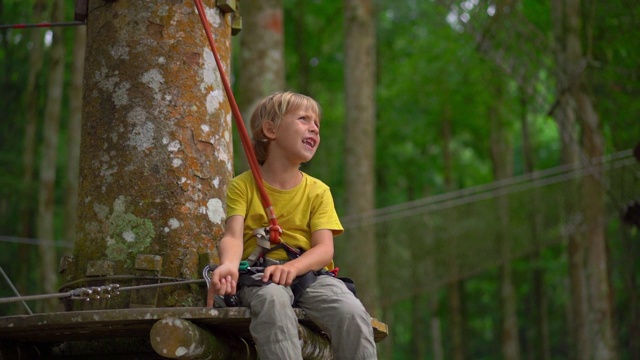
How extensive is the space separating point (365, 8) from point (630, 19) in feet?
13.3

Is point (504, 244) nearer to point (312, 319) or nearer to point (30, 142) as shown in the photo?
point (30, 142)

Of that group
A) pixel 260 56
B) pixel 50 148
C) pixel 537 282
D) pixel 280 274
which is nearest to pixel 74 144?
pixel 50 148

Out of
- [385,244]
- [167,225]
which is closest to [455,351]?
[385,244]

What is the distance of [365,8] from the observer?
568 inches

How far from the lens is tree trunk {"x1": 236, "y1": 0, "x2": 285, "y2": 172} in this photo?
9.63 m

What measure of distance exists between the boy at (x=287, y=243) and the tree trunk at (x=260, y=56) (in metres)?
5.71

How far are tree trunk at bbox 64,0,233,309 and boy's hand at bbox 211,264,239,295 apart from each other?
0.49 m

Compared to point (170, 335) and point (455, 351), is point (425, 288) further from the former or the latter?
point (170, 335)

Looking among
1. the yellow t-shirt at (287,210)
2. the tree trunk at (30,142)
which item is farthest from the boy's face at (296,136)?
the tree trunk at (30,142)

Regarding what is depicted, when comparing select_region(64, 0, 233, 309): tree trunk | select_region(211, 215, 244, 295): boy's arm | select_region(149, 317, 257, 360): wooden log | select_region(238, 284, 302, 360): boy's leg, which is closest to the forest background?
select_region(64, 0, 233, 309): tree trunk

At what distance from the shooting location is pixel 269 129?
3912mm

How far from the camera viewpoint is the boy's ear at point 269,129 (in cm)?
390

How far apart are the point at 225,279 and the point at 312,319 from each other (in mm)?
373

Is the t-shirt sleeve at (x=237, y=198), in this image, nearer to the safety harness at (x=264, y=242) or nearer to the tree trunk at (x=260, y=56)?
the safety harness at (x=264, y=242)
